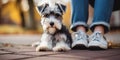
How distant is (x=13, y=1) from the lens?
3520 millimetres

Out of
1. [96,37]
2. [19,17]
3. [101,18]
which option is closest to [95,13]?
[101,18]

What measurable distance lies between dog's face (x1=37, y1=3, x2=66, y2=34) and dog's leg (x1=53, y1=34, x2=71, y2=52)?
0.08m

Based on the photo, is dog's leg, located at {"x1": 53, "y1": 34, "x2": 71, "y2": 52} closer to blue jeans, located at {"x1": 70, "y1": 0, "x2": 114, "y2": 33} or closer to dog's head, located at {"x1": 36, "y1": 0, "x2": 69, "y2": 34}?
dog's head, located at {"x1": 36, "y1": 0, "x2": 69, "y2": 34}

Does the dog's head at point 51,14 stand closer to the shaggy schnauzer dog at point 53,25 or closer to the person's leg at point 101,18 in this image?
the shaggy schnauzer dog at point 53,25

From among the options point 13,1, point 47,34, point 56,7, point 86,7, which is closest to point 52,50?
point 47,34

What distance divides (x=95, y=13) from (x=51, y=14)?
1.18 ft

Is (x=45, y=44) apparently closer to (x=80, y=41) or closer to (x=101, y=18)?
(x=80, y=41)

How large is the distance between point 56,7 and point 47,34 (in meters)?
0.23

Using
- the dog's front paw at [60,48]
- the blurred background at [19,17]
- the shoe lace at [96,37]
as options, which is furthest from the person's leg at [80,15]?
the blurred background at [19,17]

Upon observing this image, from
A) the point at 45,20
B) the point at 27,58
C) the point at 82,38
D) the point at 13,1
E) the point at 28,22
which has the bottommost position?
the point at 27,58

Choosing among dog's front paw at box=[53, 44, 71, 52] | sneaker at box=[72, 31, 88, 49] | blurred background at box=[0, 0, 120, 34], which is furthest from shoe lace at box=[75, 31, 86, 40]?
blurred background at box=[0, 0, 120, 34]

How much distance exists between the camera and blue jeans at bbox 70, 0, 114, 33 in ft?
6.75

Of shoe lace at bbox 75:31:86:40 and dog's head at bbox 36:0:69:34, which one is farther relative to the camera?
shoe lace at bbox 75:31:86:40

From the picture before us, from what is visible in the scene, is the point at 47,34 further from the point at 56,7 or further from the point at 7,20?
the point at 7,20
